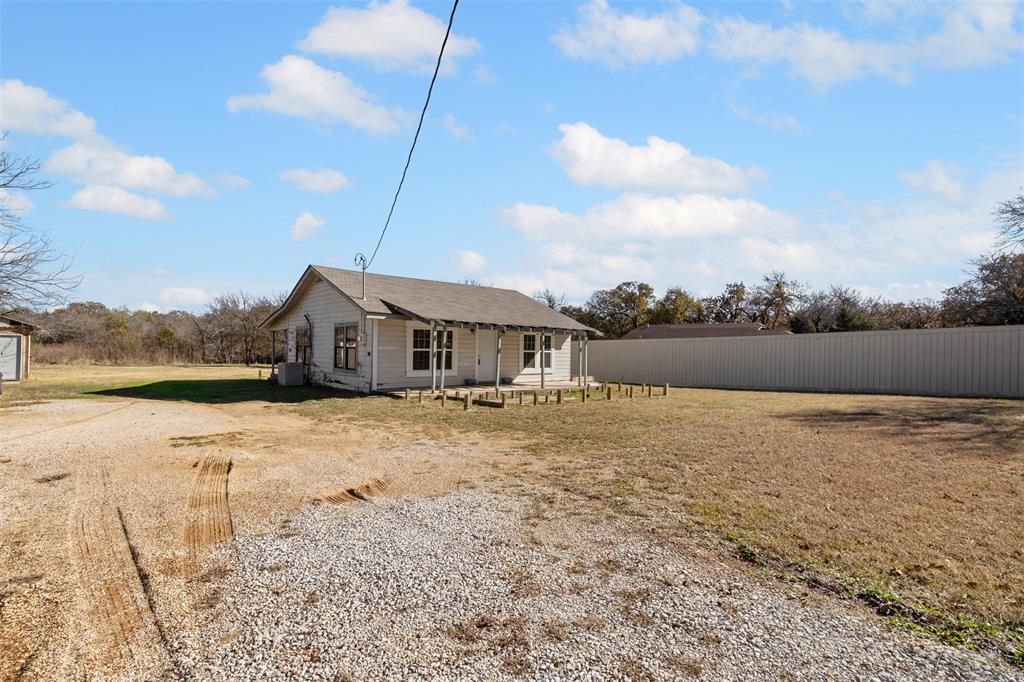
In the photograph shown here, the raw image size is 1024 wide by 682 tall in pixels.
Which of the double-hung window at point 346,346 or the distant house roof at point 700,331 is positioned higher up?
the distant house roof at point 700,331

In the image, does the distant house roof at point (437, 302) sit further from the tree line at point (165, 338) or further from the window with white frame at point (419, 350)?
the tree line at point (165, 338)

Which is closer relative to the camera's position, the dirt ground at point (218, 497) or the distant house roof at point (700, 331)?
the dirt ground at point (218, 497)

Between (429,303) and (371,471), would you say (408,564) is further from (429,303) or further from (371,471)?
(429,303)

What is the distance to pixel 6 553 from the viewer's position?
400 centimetres

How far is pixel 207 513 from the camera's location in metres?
5.02

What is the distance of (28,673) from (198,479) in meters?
3.96

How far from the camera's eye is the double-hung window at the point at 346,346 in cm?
1805

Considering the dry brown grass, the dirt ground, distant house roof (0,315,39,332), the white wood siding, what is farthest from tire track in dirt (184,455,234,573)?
distant house roof (0,315,39,332)

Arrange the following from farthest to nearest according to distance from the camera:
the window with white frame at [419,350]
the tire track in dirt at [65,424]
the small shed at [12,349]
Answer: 1. the small shed at [12,349]
2. the window with white frame at [419,350]
3. the tire track in dirt at [65,424]

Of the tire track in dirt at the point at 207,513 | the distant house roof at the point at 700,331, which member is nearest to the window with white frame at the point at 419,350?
the tire track in dirt at the point at 207,513

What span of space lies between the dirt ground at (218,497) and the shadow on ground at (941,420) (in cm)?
13

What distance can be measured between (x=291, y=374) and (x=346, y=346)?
123 inches

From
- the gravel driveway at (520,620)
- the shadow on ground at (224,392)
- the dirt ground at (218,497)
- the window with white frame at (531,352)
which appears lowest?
the gravel driveway at (520,620)

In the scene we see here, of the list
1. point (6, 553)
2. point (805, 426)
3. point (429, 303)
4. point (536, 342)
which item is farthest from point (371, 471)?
point (536, 342)
